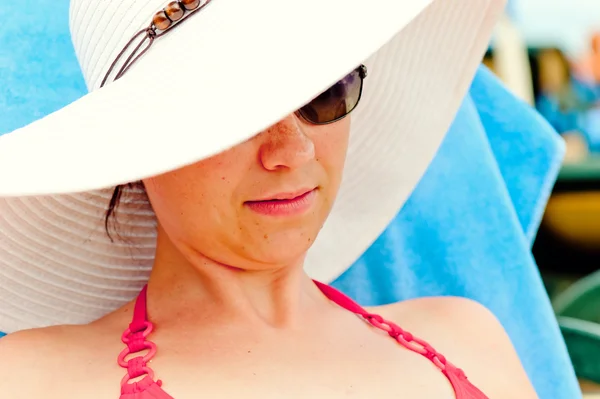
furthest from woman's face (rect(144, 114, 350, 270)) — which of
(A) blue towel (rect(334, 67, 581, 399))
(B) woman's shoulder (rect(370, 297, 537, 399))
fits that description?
(A) blue towel (rect(334, 67, 581, 399))

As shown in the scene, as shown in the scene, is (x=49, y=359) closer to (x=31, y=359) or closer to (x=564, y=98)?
(x=31, y=359)

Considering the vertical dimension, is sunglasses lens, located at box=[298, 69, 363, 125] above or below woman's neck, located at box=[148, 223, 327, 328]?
above

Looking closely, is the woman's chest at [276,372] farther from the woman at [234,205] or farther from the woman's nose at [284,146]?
the woman's nose at [284,146]

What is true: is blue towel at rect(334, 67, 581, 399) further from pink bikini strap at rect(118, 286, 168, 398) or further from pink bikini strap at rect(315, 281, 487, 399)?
pink bikini strap at rect(118, 286, 168, 398)

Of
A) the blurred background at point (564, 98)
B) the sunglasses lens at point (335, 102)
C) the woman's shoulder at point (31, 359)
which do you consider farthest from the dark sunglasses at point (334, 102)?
the blurred background at point (564, 98)

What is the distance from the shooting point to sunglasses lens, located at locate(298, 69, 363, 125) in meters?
0.95

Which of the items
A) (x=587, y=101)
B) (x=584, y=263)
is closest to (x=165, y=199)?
(x=584, y=263)

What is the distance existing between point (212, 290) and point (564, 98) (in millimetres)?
3428

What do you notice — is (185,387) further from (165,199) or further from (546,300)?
(546,300)

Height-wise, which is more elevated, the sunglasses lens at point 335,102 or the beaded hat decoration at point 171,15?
the beaded hat decoration at point 171,15

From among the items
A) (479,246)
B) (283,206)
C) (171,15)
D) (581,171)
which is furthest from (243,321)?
(581,171)

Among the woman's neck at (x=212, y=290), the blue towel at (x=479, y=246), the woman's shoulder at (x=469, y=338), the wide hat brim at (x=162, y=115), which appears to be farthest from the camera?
the blue towel at (x=479, y=246)

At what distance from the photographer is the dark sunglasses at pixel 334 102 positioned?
3.11ft

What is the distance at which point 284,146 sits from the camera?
91 cm
